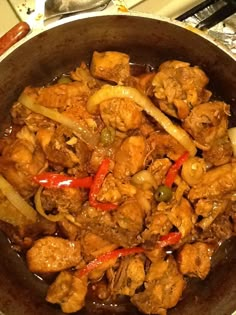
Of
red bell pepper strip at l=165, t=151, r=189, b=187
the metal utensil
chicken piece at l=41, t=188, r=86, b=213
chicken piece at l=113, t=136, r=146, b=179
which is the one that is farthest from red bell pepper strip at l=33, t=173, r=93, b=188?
the metal utensil

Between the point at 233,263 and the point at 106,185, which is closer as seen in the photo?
the point at 106,185

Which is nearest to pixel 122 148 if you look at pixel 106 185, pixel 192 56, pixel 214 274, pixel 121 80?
pixel 106 185

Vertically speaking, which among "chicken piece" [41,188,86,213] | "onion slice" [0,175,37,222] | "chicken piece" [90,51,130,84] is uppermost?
"chicken piece" [90,51,130,84]

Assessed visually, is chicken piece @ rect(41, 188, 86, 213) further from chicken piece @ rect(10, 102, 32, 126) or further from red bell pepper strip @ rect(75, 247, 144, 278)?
chicken piece @ rect(10, 102, 32, 126)

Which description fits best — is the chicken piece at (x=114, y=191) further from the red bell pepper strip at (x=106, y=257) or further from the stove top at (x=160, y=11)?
the stove top at (x=160, y=11)

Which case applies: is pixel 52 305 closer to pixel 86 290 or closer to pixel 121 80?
pixel 86 290
